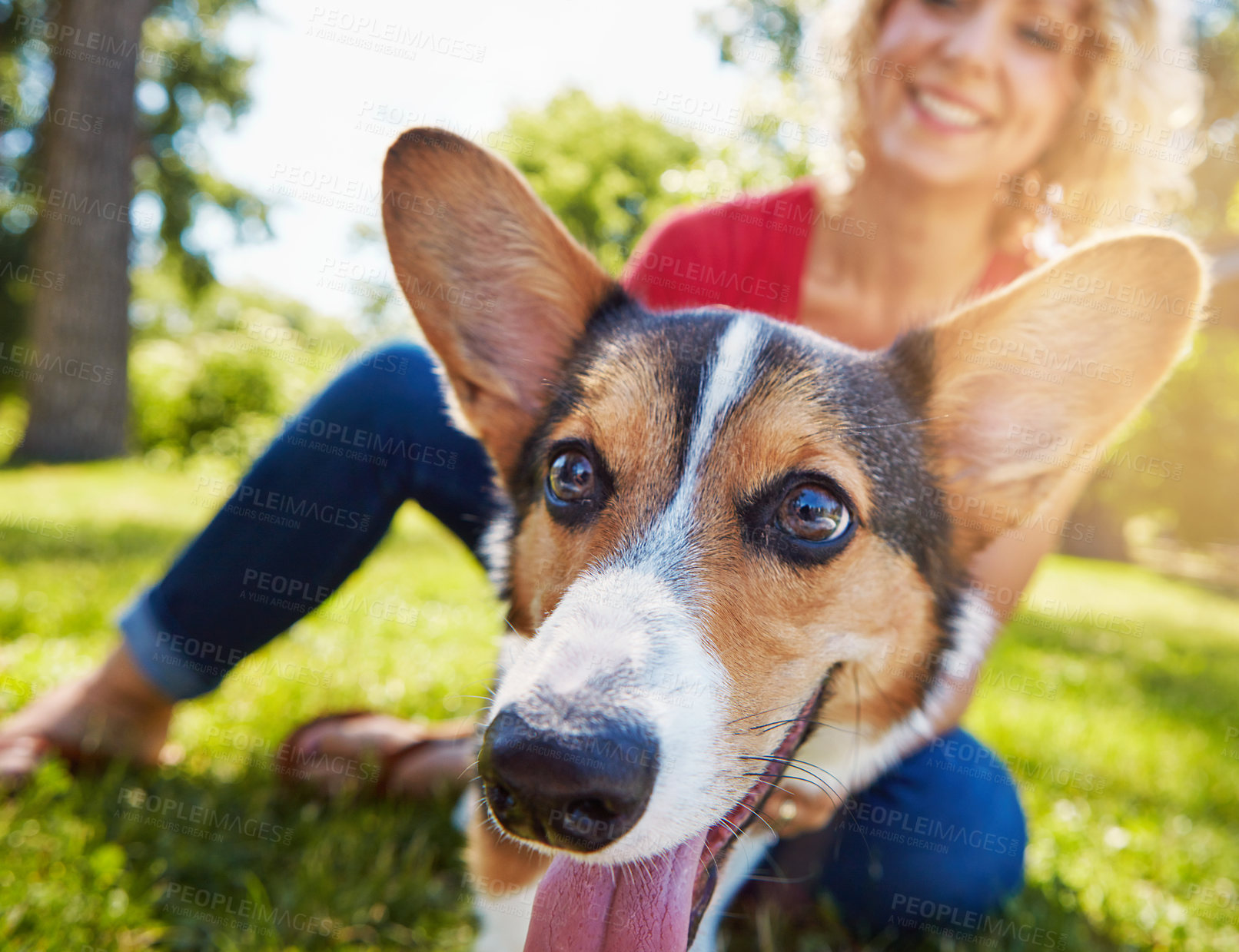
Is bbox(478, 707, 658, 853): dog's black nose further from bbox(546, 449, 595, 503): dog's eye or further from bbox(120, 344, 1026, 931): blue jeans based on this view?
bbox(120, 344, 1026, 931): blue jeans

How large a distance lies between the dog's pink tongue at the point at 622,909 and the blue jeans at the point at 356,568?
1.20m

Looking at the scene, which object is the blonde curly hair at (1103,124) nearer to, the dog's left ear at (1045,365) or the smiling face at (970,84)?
the smiling face at (970,84)

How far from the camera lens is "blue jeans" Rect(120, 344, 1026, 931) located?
2820 mm

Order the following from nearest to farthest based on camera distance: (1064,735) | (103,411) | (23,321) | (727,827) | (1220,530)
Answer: (727,827) → (1064,735) → (103,411) → (23,321) → (1220,530)

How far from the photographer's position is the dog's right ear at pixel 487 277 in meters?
2.33

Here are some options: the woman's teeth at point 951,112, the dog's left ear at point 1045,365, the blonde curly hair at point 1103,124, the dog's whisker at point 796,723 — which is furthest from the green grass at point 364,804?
the woman's teeth at point 951,112

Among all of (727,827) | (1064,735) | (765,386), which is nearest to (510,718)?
(727,827)

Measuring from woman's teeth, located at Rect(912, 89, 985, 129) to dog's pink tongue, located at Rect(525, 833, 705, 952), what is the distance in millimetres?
3073

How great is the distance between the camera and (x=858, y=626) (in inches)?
79.6

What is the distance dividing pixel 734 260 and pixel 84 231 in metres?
13.2

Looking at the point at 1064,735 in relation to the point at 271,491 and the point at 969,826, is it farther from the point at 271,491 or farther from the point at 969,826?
the point at 271,491

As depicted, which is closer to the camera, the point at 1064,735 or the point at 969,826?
the point at 969,826

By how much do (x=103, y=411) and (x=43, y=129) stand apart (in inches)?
266

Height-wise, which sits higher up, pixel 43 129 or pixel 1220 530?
pixel 43 129
